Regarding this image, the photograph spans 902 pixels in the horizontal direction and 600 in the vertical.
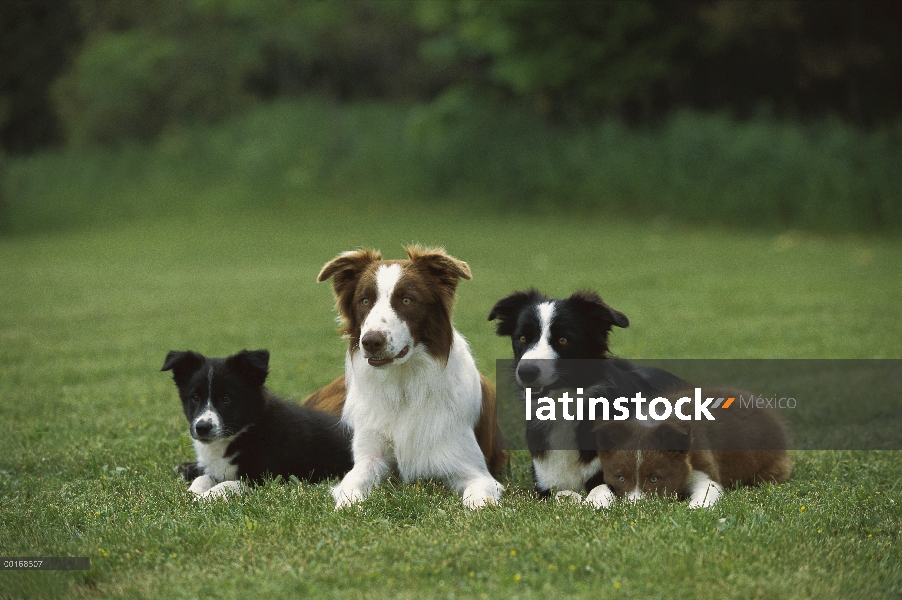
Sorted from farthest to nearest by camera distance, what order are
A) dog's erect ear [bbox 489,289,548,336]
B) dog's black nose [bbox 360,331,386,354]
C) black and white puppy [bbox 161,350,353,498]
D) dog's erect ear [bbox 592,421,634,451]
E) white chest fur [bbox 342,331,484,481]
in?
black and white puppy [bbox 161,350,353,498], dog's erect ear [bbox 489,289,548,336], white chest fur [bbox 342,331,484,481], dog's erect ear [bbox 592,421,634,451], dog's black nose [bbox 360,331,386,354]

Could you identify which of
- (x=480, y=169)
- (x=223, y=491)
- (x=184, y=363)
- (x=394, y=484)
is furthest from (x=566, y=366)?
(x=480, y=169)

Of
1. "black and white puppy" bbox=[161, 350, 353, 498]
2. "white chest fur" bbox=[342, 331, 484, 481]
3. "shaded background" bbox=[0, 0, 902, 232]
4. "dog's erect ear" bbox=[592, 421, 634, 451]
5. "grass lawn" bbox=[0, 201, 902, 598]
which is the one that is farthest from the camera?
"shaded background" bbox=[0, 0, 902, 232]

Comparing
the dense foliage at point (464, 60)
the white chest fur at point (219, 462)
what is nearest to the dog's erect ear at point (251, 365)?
the white chest fur at point (219, 462)

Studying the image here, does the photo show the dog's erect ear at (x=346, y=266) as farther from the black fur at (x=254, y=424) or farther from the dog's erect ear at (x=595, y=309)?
the dog's erect ear at (x=595, y=309)

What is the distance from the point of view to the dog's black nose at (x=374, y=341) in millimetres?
5418

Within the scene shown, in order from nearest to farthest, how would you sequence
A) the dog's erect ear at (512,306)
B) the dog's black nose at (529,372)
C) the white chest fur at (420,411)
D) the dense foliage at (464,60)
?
the dog's black nose at (529,372) < the white chest fur at (420,411) < the dog's erect ear at (512,306) < the dense foliage at (464,60)

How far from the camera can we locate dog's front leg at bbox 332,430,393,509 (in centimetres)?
577

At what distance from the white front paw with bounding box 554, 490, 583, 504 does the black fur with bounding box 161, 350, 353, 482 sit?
59.9 inches

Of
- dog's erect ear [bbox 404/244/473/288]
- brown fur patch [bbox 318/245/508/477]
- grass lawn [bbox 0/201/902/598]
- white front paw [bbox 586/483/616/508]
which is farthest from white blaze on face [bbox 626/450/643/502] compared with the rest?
dog's erect ear [bbox 404/244/473/288]

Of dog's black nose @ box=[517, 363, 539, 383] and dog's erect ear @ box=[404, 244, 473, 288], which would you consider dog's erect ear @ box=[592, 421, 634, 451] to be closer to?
dog's black nose @ box=[517, 363, 539, 383]

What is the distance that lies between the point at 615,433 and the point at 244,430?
94.0 inches

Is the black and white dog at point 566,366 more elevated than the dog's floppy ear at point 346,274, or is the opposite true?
the dog's floppy ear at point 346,274

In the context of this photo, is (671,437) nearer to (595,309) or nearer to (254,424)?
(595,309)

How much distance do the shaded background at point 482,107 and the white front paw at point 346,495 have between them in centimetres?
1645
